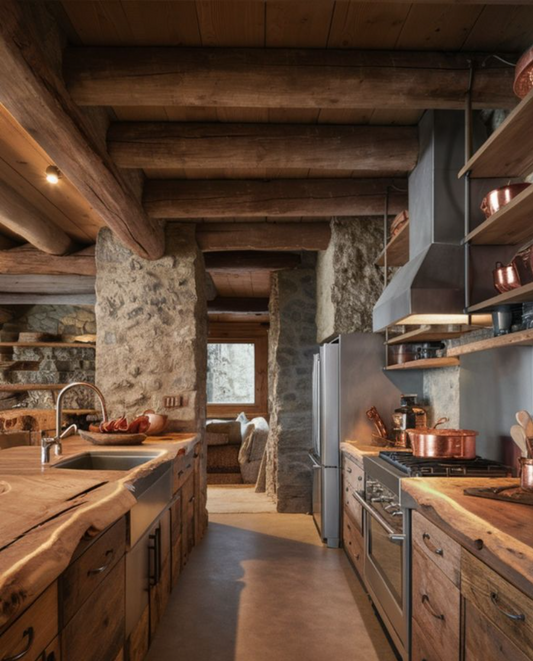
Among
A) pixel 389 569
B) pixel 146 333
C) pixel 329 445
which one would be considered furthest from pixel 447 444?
pixel 146 333

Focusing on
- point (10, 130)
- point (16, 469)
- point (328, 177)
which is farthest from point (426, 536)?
point (10, 130)

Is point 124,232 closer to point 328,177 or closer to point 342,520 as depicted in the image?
point 328,177

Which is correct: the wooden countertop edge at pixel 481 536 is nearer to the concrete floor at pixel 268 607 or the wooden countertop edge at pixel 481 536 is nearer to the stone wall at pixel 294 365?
the concrete floor at pixel 268 607

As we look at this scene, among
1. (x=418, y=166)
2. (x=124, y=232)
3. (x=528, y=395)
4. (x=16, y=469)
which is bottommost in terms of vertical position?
(x=16, y=469)

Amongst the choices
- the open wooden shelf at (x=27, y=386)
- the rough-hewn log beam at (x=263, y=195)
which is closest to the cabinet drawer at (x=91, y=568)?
the rough-hewn log beam at (x=263, y=195)

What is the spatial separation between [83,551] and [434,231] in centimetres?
212

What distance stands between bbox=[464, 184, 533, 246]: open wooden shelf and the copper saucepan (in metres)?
0.91

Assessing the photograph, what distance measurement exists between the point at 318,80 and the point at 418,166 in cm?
101

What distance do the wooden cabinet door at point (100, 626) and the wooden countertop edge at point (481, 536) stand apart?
1100 millimetres

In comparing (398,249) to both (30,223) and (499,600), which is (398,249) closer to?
(499,600)

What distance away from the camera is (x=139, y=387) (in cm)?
422

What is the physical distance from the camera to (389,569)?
2518 millimetres

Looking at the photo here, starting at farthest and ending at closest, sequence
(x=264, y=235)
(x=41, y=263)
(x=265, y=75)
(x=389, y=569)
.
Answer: (x=41, y=263), (x=264, y=235), (x=389, y=569), (x=265, y=75)

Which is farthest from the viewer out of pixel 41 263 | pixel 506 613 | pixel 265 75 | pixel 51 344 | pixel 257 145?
pixel 51 344
